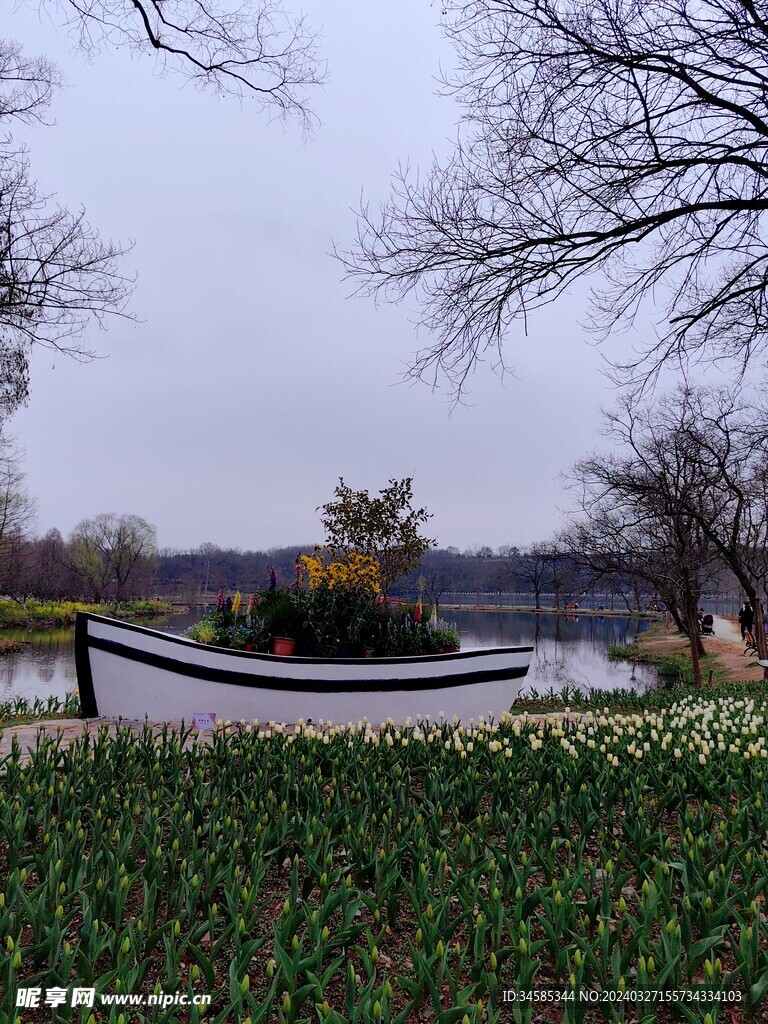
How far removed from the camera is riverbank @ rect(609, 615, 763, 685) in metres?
19.2

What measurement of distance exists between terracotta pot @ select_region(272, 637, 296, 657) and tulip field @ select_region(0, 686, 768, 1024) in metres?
2.78

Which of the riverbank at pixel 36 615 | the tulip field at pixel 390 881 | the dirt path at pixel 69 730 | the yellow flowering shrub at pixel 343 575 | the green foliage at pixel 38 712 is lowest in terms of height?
the riverbank at pixel 36 615

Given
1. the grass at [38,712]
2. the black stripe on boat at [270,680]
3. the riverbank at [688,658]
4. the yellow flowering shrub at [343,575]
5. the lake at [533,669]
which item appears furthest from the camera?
the riverbank at [688,658]

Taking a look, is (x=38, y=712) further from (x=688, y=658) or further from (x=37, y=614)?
(x=37, y=614)

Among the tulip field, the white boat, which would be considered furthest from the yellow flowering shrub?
the tulip field

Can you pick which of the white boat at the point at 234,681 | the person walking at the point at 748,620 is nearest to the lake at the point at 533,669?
the person walking at the point at 748,620

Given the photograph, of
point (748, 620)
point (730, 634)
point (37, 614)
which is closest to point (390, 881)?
point (748, 620)

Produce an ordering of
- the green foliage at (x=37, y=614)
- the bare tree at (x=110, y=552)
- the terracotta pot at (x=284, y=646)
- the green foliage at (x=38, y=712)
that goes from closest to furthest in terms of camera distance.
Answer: the terracotta pot at (x=284, y=646)
the green foliage at (x=38, y=712)
the green foliage at (x=37, y=614)
the bare tree at (x=110, y=552)

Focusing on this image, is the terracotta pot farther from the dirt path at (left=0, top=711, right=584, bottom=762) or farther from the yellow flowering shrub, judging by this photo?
the dirt path at (left=0, top=711, right=584, bottom=762)

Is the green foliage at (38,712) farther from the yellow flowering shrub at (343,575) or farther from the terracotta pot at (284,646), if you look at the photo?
the yellow flowering shrub at (343,575)

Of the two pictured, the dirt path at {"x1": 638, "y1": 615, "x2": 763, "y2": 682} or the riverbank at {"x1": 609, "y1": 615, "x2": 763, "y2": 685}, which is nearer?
the dirt path at {"x1": 638, "y1": 615, "x2": 763, "y2": 682}

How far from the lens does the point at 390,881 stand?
291 cm

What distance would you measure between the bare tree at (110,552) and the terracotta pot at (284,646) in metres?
54.6

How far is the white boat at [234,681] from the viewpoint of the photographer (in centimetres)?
704
